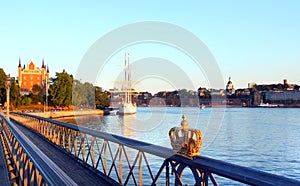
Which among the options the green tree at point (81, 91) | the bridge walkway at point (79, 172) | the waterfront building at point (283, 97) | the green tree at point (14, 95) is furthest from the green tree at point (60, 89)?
the waterfront building at point (283, 97)

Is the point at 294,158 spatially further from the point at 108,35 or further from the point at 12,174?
the point at 12,174

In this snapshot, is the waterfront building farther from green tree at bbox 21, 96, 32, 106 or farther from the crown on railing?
the crown on railing

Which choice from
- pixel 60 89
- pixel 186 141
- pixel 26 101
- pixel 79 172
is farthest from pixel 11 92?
pixel 186 141

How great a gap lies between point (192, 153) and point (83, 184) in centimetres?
375

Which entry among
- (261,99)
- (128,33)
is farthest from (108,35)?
(261,99)

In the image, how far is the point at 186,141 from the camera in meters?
5.56

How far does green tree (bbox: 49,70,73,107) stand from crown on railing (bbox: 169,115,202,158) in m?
96.1

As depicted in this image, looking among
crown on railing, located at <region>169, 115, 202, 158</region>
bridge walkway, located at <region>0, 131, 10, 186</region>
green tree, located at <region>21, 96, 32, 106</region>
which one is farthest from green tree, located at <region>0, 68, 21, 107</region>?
crown on railing, located at <region>169, 115, 202, 158</region>

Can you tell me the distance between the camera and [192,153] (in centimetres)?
534

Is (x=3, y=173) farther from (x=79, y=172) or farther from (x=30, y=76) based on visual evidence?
(x=30, y=76)

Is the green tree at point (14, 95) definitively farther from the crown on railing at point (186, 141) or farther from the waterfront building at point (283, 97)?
the waterfront building at point (283, 97)

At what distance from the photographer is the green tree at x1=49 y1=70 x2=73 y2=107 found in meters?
98.6

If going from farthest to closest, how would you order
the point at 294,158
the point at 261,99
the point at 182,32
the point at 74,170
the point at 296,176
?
the point at 261,99, the point at 294,158, the point at 296,176, the point at 74,170, the point at 182,32

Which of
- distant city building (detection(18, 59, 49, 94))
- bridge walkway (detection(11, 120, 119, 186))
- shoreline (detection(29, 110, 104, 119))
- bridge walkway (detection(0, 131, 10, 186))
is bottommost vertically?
shoreline (detection(29, 110, 104, 119))
